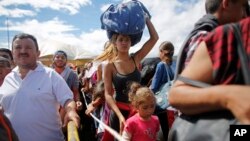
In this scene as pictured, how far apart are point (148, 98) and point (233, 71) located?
2.30 metres

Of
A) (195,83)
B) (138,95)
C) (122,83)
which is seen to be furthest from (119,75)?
(195,83)

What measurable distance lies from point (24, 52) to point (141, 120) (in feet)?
4.30

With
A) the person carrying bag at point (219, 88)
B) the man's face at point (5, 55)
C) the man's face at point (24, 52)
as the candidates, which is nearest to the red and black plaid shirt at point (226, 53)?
the person carrying bag at point (219, 88)

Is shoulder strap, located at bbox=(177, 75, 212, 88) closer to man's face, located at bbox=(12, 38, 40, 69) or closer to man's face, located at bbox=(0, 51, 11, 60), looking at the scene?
man's face, located at bbox=(12, 38, 40, 69)

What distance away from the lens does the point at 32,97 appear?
350cm

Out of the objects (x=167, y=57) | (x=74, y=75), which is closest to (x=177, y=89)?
(x=167, y=57)

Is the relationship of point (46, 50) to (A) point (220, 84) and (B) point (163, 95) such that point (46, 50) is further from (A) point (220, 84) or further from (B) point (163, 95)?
(A) point (220, 84)

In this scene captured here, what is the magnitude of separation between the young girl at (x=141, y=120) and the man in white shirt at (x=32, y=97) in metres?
0.56

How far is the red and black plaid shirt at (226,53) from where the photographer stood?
131 cm

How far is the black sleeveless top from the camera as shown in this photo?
3713 millimetres

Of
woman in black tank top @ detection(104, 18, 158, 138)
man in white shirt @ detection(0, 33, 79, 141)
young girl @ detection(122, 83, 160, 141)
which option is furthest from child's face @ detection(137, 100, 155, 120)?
man in white shirt @ detection(0, 33, 79, 141)

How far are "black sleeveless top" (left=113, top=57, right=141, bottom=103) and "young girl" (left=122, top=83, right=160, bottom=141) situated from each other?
4.1 inches

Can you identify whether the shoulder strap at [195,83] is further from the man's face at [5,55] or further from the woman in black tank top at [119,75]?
the man's face at [5,55]

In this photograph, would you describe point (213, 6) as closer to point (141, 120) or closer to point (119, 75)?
point (141, 120)
